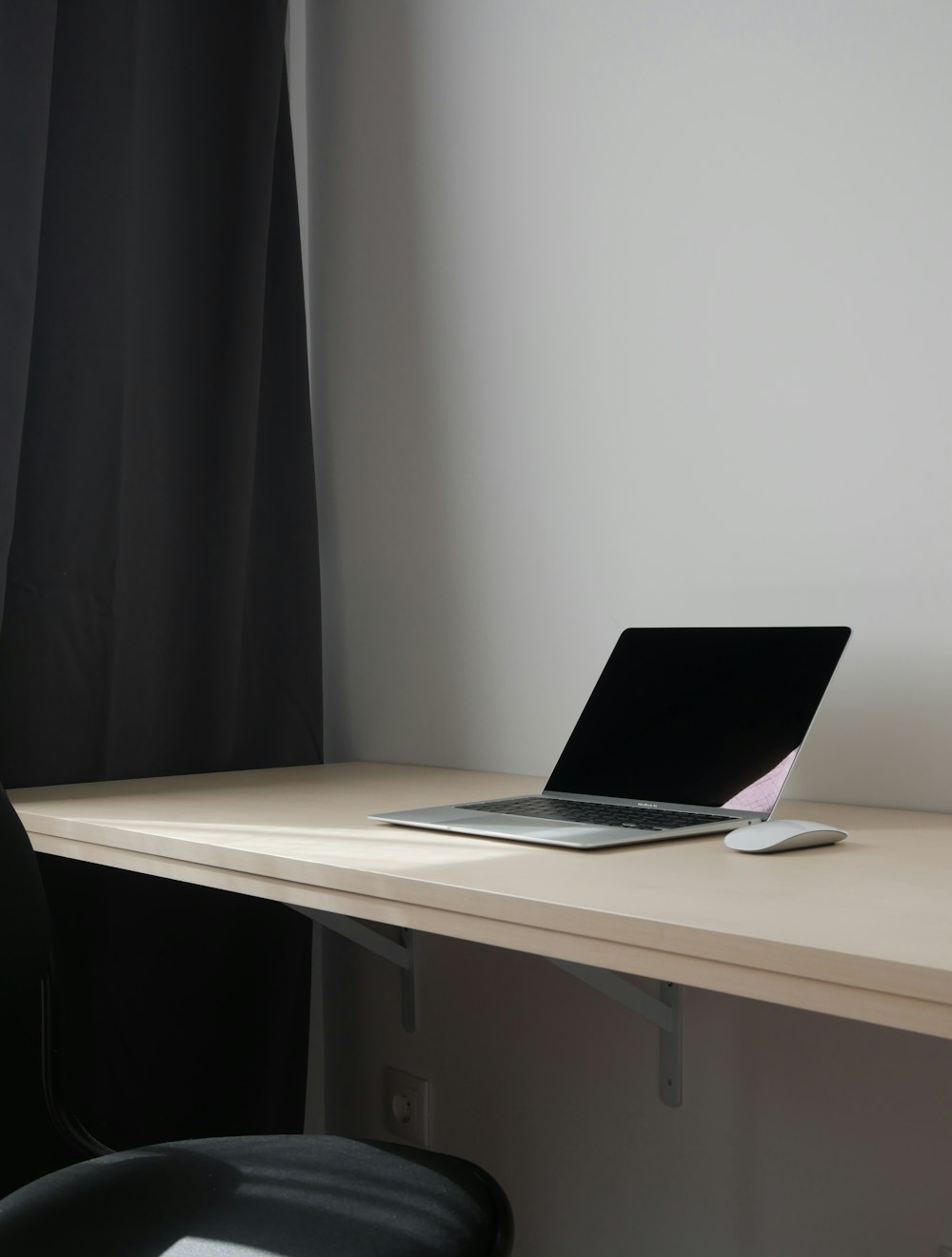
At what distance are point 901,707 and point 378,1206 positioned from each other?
0.69 m

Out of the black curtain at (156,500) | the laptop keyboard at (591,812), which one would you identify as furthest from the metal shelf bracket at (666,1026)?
the black curtain at (156,500)

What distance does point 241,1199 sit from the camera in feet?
2.86

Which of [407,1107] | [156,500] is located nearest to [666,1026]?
[407,1107]

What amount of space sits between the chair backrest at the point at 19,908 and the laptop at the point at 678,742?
12.5 inches

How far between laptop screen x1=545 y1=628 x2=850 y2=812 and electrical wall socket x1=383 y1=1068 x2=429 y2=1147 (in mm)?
632

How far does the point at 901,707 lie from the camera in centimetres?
116

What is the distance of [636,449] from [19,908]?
33.0 inches

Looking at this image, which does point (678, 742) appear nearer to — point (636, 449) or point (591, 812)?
point (591, 812)

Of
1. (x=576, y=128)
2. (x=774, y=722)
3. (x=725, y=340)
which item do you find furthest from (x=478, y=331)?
(x=774, y=722)

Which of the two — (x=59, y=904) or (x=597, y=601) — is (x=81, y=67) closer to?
(x=597, y=601)

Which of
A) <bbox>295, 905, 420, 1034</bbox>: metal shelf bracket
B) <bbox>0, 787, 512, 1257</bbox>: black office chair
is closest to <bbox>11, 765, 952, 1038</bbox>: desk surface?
<bbox>0, 787, 512, 1257</bbox>: black office chair

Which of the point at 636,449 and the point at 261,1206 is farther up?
the point at 636,449

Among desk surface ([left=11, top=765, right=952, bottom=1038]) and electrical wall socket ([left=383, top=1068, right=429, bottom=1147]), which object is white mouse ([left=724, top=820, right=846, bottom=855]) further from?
electrical wall socket ([left=383, top=1068, right=429, bottom=1147])

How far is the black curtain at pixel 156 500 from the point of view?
1417 mm
